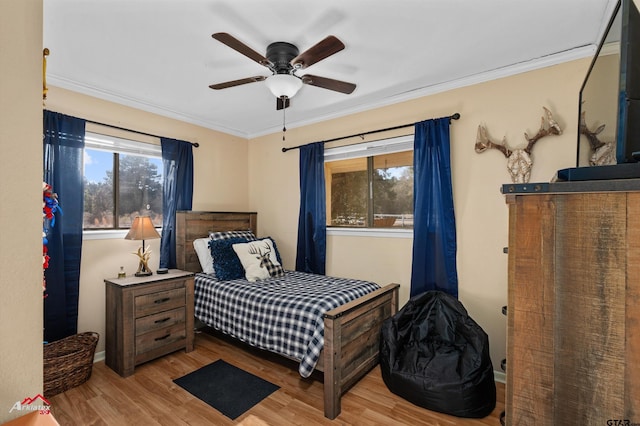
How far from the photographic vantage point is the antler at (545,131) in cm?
220

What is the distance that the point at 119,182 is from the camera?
3041 millimetres

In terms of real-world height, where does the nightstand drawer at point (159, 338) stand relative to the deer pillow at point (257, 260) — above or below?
below

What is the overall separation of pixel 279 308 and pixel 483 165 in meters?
2.08

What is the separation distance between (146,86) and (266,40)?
142 centimetres

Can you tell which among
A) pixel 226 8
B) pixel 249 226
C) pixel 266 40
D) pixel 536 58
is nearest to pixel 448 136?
pixel 536 58

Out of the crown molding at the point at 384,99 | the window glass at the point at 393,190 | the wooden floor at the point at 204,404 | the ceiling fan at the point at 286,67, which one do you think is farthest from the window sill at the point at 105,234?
the window glass at the point at 393,190

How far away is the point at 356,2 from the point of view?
165 centimetres

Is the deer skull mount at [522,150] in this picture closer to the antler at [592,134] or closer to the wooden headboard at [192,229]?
the antler at [592,134]

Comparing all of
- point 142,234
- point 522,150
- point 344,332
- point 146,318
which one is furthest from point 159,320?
point 522,150

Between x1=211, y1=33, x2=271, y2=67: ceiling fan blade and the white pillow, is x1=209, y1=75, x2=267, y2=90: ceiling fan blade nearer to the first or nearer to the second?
x1=211, y1=33, x2=271, y2=67: ceiling fan blade

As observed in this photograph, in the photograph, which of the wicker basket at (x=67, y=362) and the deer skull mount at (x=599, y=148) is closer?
the deer skull mount at (x=599, y=148)

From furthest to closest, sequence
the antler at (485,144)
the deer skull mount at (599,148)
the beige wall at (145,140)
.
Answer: the beige wall at (145,140)
the antler at (485,144)
the deer skull mount at (599,148)

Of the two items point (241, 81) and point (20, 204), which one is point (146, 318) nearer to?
point (241, 81)

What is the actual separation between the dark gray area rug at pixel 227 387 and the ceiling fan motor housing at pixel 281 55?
2.34 m
